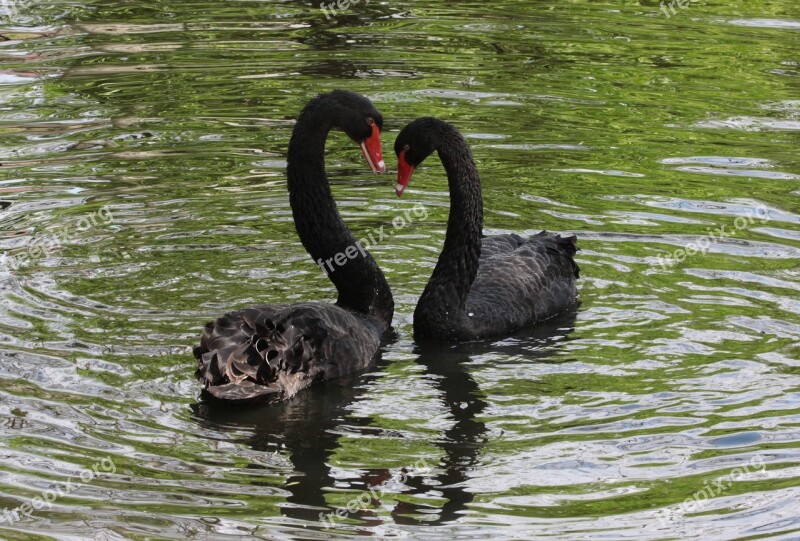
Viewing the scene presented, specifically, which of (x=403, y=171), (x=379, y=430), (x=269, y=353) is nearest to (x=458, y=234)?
(x=403, y=171)

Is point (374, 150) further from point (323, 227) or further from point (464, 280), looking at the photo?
point (464, 280)

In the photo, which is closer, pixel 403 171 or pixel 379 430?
pixel 379 430

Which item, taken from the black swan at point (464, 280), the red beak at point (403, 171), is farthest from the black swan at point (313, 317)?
the black swan at point (464, 280)

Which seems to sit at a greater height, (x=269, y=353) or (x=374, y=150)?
(x=374, y=150)

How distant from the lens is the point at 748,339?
7.31 metres

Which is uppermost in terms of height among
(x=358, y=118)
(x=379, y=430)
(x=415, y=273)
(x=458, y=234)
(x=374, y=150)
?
(x=358, y=118)

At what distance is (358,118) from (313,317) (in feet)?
4.79

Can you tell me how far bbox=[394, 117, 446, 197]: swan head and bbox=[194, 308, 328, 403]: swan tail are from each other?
148 centimetres

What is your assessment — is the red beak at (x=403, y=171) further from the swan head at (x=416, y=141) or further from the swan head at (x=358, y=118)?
the swan head at (x=358, y=118)

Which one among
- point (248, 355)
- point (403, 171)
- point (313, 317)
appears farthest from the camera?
point (403, 171)

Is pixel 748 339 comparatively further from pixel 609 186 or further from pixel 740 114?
pixel 740 114

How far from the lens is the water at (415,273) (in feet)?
18.3

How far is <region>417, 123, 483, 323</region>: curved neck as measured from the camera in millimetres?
7648

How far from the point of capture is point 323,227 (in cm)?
784
